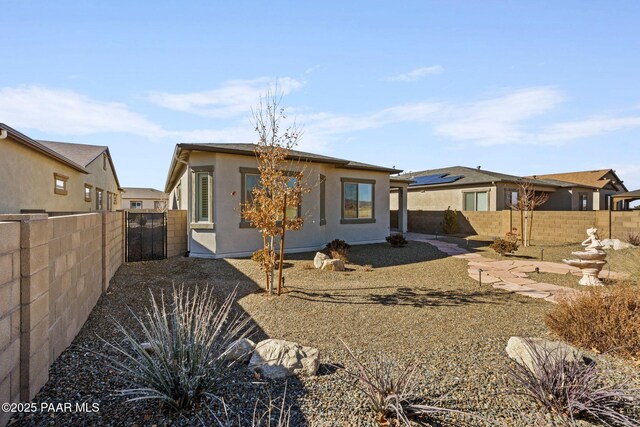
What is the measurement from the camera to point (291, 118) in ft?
24.8

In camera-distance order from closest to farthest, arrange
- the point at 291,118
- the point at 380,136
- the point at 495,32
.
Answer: the point at 291,118 < the point at 495,32 < the point at 380,136

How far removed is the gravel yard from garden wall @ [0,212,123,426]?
0.23 m

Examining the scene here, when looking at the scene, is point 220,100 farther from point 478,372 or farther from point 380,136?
point 478,372

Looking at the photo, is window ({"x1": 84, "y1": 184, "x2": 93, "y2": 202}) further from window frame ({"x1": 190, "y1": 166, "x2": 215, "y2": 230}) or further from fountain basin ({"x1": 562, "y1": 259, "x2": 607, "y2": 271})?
fountain basin ({"x1": 562, "y1": 259, "x2": 607, "y2": 271})

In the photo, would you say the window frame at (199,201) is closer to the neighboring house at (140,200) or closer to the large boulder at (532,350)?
the large boulder at (532,350)

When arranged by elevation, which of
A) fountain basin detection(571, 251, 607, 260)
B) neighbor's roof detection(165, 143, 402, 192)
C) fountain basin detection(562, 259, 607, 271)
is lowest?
fountain basin detection(562, 259, 607, 271)

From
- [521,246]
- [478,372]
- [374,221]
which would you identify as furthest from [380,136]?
[478,372]

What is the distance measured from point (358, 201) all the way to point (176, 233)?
7.43 m

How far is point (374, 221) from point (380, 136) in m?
3.74

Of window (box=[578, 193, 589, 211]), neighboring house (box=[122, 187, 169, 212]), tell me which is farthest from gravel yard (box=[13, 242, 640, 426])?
neighboring house (box=[122, 187, 169, 212])

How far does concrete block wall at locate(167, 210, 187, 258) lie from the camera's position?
1091cm

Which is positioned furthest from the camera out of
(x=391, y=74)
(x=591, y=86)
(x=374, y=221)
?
(x=374, y=221)

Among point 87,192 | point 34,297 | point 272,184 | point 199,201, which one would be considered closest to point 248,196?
point 199,201

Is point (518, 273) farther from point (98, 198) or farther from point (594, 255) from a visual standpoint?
point (98, 198)
